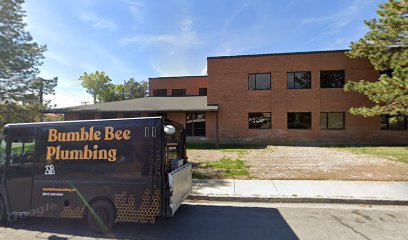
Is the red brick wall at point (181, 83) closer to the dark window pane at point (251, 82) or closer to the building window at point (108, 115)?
the dark window pane at point (251, 82)

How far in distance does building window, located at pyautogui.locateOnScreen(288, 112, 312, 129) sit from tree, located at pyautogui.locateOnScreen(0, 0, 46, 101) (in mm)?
22530

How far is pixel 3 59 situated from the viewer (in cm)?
1956

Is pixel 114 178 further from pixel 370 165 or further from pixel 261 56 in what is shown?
pixel 261 56

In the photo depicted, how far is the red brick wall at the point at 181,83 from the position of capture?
36500 mm

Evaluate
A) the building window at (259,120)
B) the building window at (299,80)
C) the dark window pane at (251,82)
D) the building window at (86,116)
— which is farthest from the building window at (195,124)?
the building window at (86,116)

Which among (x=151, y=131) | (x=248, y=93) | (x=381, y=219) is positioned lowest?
(x=381, y=219)

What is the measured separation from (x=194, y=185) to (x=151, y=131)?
4.16 m

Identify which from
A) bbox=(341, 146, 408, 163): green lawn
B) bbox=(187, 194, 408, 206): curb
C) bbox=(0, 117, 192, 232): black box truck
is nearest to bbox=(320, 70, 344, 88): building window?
bbox=(341, 146, 408, 163): green lawn

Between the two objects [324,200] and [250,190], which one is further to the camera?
[250,190]

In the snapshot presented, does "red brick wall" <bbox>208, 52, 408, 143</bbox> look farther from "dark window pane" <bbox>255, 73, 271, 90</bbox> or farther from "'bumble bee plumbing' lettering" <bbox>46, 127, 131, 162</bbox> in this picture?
"'bumble bee plumbing' lettering" <bbox>46, 127, 131, 162</bbox>

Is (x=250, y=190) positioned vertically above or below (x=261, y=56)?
below

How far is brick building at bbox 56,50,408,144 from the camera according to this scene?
22.2 meters

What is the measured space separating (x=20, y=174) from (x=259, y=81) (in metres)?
20.6

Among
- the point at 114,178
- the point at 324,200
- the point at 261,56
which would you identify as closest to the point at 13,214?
the point at 114,178
